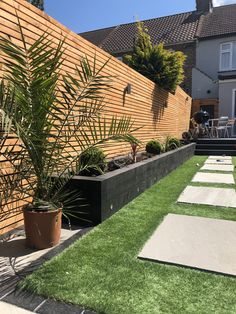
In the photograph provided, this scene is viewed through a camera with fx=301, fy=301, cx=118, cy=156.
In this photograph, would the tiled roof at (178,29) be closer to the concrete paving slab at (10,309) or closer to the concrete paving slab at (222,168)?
the concrete paving slab at (222,168)

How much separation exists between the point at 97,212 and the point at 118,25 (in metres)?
24.6

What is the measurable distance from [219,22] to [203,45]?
247 cm

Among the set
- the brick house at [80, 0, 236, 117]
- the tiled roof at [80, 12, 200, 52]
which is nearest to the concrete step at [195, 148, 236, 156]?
the brick house at [80, 0, 236, 117]

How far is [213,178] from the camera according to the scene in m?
7.15

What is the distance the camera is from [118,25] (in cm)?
2548

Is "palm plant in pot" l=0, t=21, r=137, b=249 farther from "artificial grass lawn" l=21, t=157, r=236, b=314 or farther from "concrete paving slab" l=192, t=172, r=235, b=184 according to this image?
"concrete paving slab" l=192, t=172, r=235, b=184

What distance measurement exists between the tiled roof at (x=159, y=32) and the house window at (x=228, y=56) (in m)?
2.29

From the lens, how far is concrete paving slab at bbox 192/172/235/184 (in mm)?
6793

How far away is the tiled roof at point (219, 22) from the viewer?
20.1 metres

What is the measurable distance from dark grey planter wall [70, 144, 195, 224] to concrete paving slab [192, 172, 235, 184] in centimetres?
120

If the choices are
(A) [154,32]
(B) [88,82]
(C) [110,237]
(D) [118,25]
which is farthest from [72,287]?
(D) [118,25]

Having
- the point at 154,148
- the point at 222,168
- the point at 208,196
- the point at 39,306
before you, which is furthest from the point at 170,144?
the point at 39,306

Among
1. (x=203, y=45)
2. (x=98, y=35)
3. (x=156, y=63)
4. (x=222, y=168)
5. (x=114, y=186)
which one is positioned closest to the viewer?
(x=114, y=186)

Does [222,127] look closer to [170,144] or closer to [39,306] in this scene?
[170,144]
